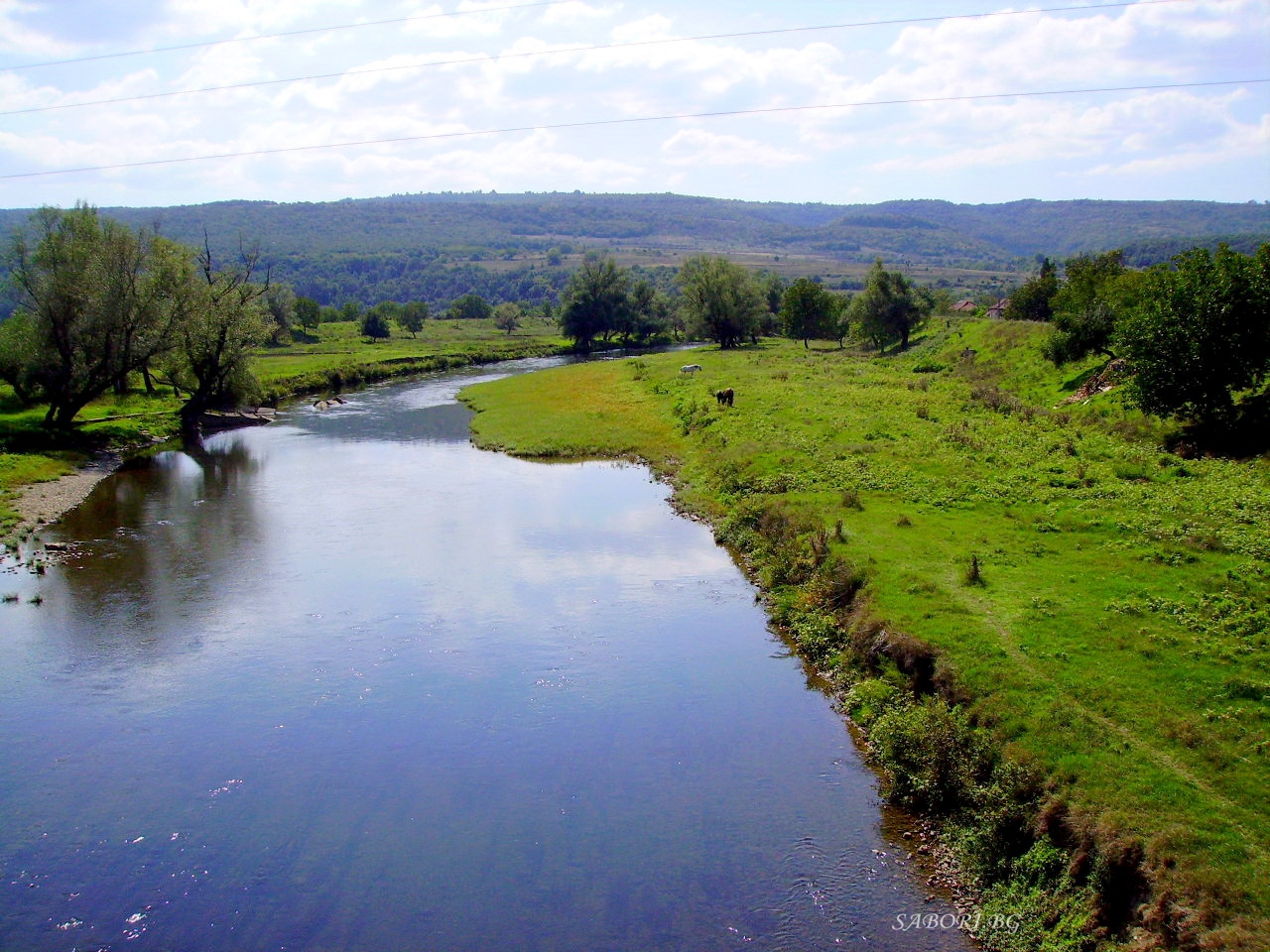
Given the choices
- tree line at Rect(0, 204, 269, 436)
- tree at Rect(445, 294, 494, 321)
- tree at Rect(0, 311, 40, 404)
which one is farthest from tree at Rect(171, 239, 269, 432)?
tree at Rect(445, 294, 494, 321)

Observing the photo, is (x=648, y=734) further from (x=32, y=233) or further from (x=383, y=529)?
(x=32, y=233)

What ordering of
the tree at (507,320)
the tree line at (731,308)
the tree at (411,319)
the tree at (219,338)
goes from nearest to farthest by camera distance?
the tree at (219,338) → the tree line at (731,308) → the tree at (411,319) → the tree at (507,320)

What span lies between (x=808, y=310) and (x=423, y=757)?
9130cm

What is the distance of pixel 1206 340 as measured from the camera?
30578mm

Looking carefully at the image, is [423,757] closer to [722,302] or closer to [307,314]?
[722,302]

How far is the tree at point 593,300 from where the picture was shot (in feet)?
362

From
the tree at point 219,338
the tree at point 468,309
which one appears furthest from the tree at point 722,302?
the tree at point 468,309

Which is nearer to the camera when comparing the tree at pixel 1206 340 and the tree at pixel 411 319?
the tree at pixel 1206 340

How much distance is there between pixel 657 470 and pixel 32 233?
37.5 meters

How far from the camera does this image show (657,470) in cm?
4203

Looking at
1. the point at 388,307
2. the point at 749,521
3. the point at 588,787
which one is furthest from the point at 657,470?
the point at 388,307

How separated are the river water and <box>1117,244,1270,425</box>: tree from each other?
715 inches

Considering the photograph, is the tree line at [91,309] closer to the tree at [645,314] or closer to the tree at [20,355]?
the tree at [20,355]

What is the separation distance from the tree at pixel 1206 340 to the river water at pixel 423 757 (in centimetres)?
1816
